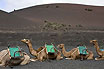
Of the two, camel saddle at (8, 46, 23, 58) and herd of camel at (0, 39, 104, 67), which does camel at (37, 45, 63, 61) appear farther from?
camel saddle at (8, 46, 23, 58)

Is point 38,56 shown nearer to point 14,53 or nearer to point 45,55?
point 45,55

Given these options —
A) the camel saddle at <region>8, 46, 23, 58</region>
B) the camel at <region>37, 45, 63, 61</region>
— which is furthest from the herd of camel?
the camel saddle at <region>8, 46, 23, 58</region>

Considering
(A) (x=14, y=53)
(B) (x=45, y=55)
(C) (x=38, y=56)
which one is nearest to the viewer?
(A) (x=14, y=53)

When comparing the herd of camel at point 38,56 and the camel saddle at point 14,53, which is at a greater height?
the camel saddle at point 14,53

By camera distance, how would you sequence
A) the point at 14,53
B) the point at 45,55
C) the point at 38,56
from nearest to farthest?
1. the point at 14,53
2. the point at 38,56
3. the point at 45,55

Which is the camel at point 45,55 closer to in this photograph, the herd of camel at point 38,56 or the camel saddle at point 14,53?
the herd of camel at point 38,56

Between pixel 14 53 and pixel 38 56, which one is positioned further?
pixel 38 56

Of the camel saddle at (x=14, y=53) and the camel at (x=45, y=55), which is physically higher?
the camel saddle at (x=14, y=53)

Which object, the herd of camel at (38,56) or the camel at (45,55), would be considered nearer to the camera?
the herd of camel at (38,56)

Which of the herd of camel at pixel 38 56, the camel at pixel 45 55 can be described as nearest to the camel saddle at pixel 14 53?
the herd of camel at pixel 38 56

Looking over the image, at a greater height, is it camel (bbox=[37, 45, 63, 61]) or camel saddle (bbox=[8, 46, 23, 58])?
camel saddle (bbox=[8, 46, 23, 58])

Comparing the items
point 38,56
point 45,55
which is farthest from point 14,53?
point 45,55

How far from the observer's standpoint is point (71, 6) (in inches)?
3462

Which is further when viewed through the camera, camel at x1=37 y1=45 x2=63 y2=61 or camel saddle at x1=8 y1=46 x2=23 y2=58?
camel at x1=37 y1=45 x2=63 y2=61
